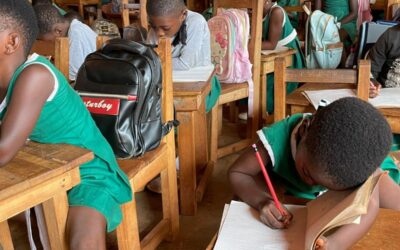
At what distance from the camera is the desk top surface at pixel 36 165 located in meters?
0.87

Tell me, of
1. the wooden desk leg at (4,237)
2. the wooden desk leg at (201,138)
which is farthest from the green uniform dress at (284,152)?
the wooden desk leg at (4,237)

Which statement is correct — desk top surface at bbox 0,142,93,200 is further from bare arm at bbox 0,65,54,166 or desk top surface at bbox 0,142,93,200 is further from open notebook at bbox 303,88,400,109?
open notebook at bbox 303,88,400,109

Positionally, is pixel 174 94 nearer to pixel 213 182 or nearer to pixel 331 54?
pixel 213 182

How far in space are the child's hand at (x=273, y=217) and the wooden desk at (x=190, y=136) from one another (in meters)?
0.88

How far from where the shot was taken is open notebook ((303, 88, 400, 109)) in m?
1.62

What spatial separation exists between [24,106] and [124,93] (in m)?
0.38

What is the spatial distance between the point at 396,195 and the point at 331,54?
2109 millimetres

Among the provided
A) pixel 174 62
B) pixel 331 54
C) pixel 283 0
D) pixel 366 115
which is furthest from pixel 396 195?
pixel 283 0

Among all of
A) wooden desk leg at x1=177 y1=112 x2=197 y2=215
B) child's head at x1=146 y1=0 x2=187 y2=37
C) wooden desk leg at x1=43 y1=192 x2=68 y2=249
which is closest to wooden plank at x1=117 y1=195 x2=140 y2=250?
wooden desk leg at x1=43 y1=192 x2=68 y2=249

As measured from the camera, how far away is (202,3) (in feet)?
18.2

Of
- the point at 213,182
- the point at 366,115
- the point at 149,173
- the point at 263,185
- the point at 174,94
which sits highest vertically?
the point at 366,115

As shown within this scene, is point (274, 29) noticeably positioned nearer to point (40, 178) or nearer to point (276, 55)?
point (276, 55)

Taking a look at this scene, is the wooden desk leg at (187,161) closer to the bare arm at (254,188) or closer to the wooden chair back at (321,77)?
the wooden chair back at (321,77)

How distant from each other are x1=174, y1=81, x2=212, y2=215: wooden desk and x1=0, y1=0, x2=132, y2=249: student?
517 millimetres
